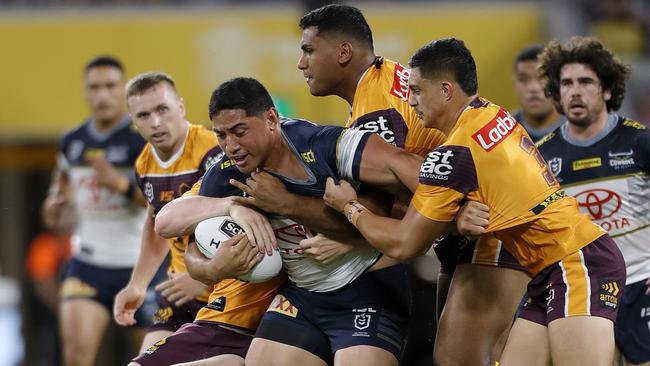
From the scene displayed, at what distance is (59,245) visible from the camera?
16.5 m

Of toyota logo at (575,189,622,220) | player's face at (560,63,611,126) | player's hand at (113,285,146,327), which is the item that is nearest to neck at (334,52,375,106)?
player's face at (560,63,611,126)

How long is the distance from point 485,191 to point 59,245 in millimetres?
11673

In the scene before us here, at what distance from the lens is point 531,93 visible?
8727mm

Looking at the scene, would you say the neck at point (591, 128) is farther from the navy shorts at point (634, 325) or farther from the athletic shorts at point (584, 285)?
the athletic shorts at point (584, 285)

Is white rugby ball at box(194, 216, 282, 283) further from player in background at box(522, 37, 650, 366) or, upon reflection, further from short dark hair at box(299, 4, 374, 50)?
player in background at box(522, 37, 650, 366)

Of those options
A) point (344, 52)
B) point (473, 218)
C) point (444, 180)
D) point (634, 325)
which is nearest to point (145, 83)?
point (344, 52)

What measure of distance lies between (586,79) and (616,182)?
70 centimetres

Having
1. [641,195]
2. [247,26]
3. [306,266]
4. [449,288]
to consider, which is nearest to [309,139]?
[306,266]

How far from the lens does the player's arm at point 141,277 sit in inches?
302

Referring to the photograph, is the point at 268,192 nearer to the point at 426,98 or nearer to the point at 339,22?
the point at 426,98

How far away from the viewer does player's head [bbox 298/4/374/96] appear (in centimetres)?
664

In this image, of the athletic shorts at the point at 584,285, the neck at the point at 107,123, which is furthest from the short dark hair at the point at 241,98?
the neck at the point at 107,123

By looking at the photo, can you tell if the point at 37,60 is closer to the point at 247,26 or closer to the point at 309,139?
the point at 247,26

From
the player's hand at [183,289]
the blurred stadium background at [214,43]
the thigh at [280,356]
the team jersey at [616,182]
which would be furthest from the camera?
the blurred stadium background at [214,43]
